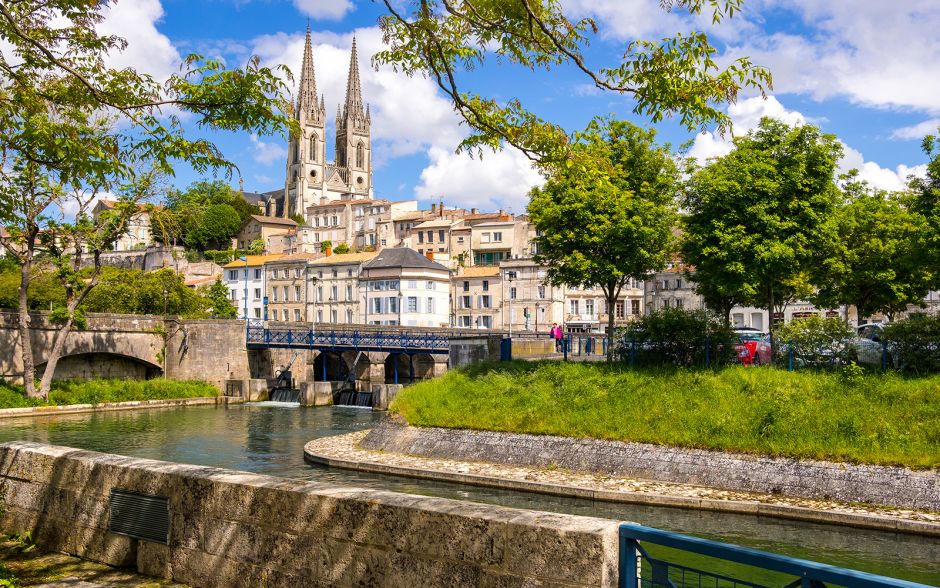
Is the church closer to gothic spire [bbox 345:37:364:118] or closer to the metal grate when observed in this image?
gothic spire [bbox 345:37:364:118]

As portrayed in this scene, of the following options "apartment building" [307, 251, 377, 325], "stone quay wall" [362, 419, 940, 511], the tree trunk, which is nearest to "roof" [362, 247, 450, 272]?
"apartment building" [307, 251, 377, 325]

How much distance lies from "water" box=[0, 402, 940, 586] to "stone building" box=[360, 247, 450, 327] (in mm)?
28398

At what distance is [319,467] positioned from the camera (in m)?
26.7

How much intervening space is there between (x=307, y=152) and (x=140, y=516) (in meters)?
165

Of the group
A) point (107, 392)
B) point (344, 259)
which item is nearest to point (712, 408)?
point (107, 392)

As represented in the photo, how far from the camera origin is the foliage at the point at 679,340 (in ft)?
92.2

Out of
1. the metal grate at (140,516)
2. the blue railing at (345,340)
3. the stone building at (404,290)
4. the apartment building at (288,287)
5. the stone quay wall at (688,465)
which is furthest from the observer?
the apartment building at (288,287)

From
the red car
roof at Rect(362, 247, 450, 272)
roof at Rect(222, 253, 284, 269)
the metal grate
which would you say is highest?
roof at Rect(222, 253, 284, 269)

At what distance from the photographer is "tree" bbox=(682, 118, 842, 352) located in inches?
1151

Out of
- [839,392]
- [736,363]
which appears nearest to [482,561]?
[839,392]

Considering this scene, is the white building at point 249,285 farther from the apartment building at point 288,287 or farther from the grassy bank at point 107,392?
the grassy bank at point 107,392

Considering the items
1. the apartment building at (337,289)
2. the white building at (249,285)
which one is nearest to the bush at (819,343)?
the apartment building at (337,289)

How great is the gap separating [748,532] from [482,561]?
13.8 metres

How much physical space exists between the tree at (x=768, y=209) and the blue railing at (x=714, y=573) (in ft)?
81.2
